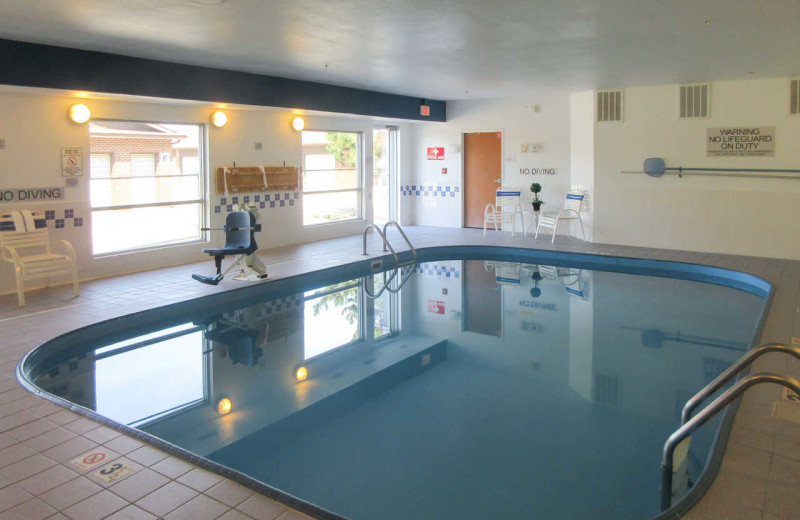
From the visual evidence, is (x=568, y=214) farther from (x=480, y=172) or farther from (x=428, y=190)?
(x=428, y=190)

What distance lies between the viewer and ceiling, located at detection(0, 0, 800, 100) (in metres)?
4.59

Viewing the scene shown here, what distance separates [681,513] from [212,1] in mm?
4068

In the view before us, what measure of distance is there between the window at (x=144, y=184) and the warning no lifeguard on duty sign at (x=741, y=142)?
684 centimetres

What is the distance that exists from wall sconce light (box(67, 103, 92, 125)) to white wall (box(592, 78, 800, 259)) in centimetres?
688

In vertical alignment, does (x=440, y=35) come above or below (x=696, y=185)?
above

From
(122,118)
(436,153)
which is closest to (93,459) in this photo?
(122,118)

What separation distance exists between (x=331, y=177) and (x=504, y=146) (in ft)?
10.0

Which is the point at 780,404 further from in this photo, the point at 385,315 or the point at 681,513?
the point at 385,315

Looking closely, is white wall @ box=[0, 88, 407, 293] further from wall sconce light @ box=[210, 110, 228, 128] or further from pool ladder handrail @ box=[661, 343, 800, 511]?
pool ladder handrail @ box=[661, 343, 800, 511]

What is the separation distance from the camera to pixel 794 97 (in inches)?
325

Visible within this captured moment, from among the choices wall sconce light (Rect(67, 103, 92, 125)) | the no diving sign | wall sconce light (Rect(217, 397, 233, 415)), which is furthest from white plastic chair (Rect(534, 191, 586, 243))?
the no diving sign

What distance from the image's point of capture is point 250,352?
17.8 feet

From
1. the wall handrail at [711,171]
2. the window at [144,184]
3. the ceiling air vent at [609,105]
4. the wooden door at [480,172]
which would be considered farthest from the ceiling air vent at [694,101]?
the window at [144,184]

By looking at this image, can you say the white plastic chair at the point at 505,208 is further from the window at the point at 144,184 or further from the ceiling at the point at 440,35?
the window at the point at 144,184
